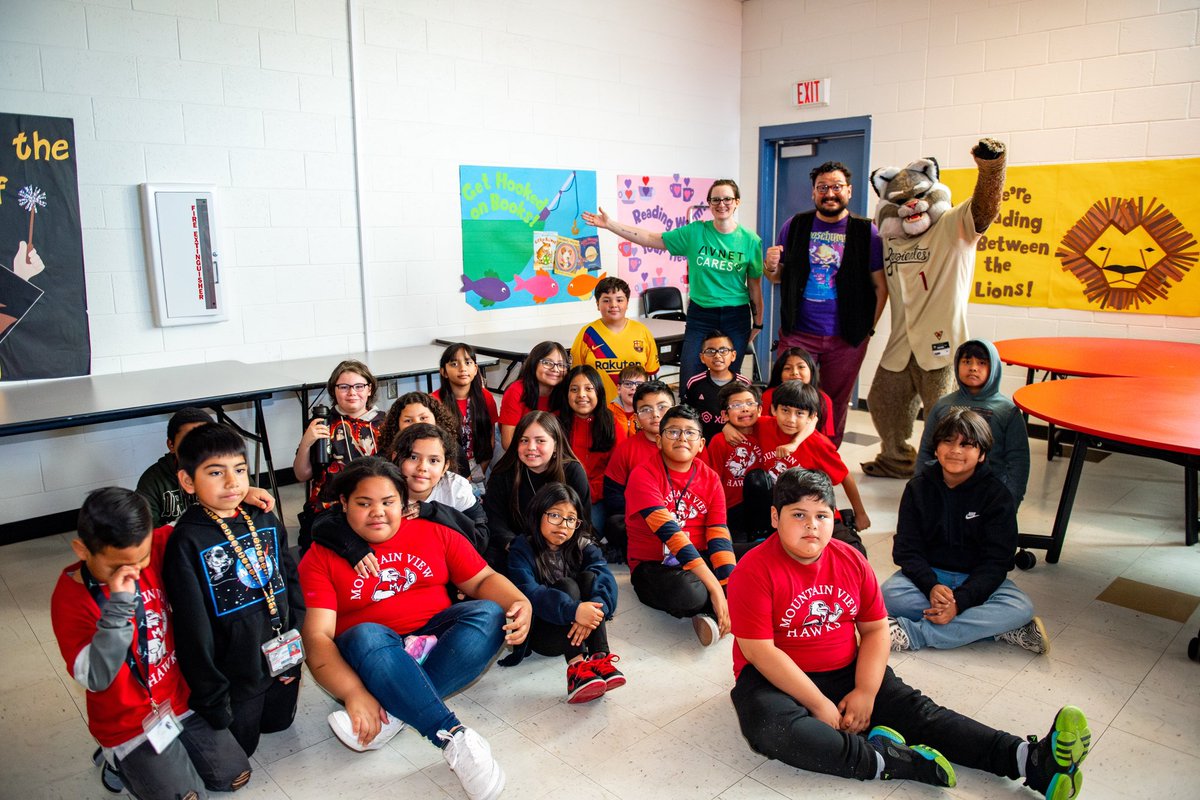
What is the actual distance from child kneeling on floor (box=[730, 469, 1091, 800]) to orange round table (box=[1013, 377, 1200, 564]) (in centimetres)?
104

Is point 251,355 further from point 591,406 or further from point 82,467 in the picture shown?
point 591,406

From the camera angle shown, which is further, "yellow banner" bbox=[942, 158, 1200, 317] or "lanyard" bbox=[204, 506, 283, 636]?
"yellow banner" bbox=[942, 158, 1200, 317]

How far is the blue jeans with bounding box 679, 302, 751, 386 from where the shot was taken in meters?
4.12

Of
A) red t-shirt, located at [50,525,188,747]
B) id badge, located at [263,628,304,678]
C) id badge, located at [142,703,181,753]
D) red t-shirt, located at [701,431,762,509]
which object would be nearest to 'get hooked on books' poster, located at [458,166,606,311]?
red t-shirt, located at [701,431,762,509]

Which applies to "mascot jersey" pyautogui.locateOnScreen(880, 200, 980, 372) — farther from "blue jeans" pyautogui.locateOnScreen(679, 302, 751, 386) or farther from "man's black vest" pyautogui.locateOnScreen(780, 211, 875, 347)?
"blue jeans" pyautogui.locateOnScreen(679, 302, 751, 386)

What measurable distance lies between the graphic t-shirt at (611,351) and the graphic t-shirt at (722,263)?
0.47m

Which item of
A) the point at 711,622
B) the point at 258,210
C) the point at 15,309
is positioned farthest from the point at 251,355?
the point at 711,622

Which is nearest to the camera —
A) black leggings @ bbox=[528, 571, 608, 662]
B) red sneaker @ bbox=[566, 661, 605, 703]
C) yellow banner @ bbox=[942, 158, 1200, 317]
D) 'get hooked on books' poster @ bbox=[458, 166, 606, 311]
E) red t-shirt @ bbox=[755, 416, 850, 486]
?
red sneaker @ bbox=[566, 661, 605, 703]

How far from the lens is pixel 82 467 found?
3779mm

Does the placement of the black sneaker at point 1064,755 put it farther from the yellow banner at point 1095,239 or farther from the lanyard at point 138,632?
A: the yellow banner at point 1095,239

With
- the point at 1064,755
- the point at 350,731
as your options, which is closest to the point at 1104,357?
the point at 1064,755

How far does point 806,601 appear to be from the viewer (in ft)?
6.61

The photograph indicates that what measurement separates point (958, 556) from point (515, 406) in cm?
181

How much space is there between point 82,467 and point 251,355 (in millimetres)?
899
